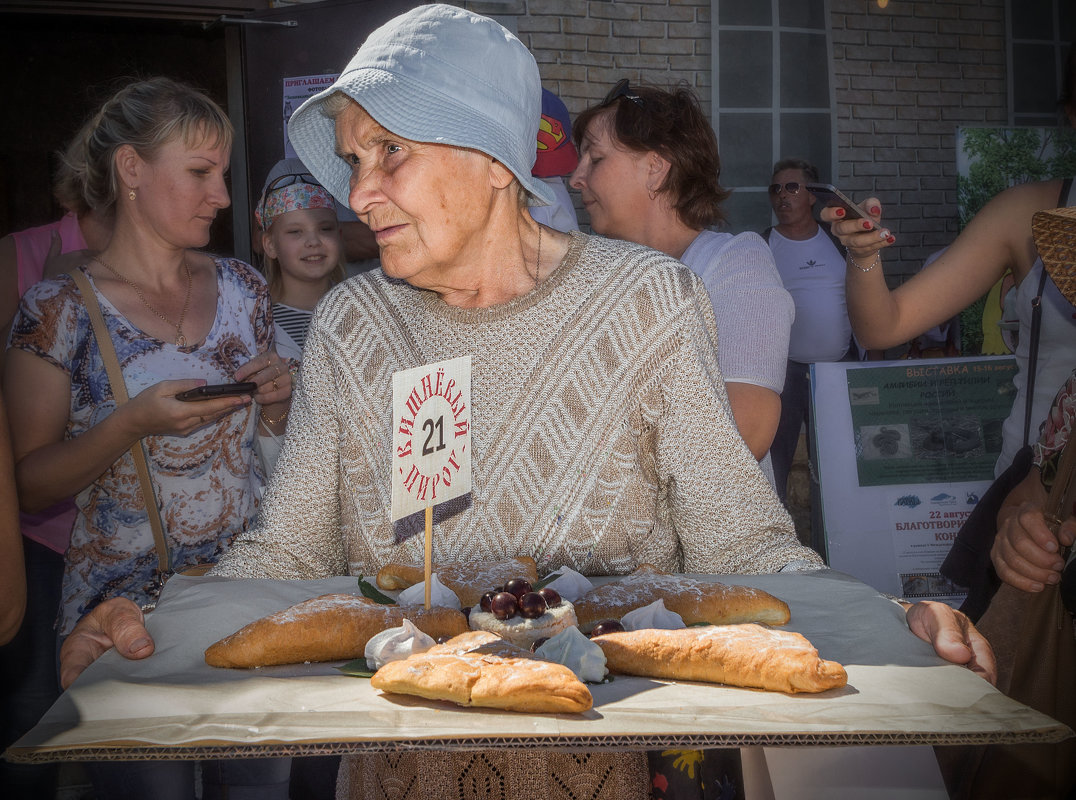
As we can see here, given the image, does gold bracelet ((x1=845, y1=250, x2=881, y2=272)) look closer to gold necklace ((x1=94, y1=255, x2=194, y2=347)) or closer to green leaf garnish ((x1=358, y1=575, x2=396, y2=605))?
green leaf garnish ((x1=358, y1=575, x2=396, y2=605))

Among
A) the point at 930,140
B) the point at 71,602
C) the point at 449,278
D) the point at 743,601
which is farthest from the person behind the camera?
the point at 930,140

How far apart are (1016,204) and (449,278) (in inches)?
68.3

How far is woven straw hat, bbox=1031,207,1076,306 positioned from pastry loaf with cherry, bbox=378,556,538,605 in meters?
1.34

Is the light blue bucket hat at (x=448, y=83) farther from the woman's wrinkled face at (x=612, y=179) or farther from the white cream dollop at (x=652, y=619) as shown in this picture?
the woman's wrinkled face at (x=612, y=179)

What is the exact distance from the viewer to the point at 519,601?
1.32m

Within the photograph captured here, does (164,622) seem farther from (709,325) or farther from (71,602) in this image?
(71,602)

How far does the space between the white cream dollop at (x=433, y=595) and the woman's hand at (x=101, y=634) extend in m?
0.37

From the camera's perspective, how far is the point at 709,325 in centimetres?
189

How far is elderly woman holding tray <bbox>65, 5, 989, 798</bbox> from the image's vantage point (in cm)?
165

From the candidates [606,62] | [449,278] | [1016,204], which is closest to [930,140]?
[606,62]

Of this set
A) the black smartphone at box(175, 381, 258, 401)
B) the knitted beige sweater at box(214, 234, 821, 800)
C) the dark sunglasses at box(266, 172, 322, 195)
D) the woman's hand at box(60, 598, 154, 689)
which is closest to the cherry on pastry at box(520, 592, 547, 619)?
the knitted beige sweater at box(214, 234, 821, 800)

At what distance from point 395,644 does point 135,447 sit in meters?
1.67

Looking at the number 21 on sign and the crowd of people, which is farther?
the crowd of people

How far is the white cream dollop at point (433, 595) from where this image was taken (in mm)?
1446
